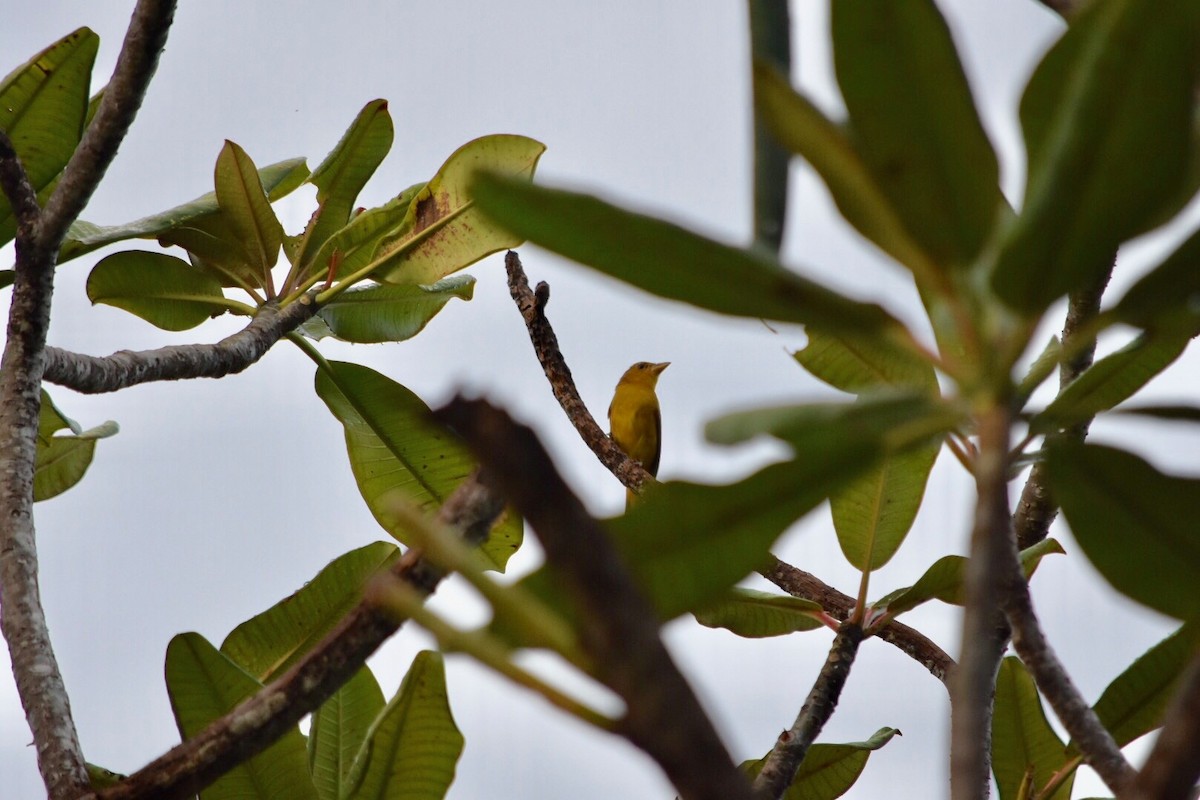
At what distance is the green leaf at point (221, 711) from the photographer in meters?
1.49

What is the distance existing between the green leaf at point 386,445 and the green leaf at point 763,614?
46cm

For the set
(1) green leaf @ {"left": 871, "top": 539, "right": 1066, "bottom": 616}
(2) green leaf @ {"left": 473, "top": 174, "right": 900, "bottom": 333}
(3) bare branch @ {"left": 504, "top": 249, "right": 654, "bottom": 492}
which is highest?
(3) bare branch @ {"left": 504, "top": 249, "right": 654, "bottom": 492}

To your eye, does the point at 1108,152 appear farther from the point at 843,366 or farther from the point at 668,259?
the point at 843,366

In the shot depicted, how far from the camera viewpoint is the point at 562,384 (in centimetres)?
315

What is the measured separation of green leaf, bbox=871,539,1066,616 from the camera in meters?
1.79

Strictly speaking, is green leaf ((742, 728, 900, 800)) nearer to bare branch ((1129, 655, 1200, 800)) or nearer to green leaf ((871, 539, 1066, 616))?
green leaf ((871, 539, 1066, 616))

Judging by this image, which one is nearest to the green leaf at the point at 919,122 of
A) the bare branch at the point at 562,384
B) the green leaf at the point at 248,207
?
the green leaf at the point at 248,207

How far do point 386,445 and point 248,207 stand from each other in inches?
22.5

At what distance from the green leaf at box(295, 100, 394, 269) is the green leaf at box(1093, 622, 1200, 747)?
1.80 m

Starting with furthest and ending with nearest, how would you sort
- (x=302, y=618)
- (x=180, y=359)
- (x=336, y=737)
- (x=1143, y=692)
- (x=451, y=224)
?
1. (x=451, y=224)
2. (x=180, y=359)
3. (x=302, y=618)
4. (x=336, y=737)
5. (x=1143, y=692)

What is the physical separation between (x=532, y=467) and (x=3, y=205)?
6.43 feet

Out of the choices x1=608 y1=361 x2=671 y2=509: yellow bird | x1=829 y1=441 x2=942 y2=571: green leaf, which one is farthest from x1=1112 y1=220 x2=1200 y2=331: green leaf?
x1=608 y1=361 x2=671 y2=509: yellow bird

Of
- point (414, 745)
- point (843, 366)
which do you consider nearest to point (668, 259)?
point (414, 745)

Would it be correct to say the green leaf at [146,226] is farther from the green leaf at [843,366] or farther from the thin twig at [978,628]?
the thin twig at [978,628]
